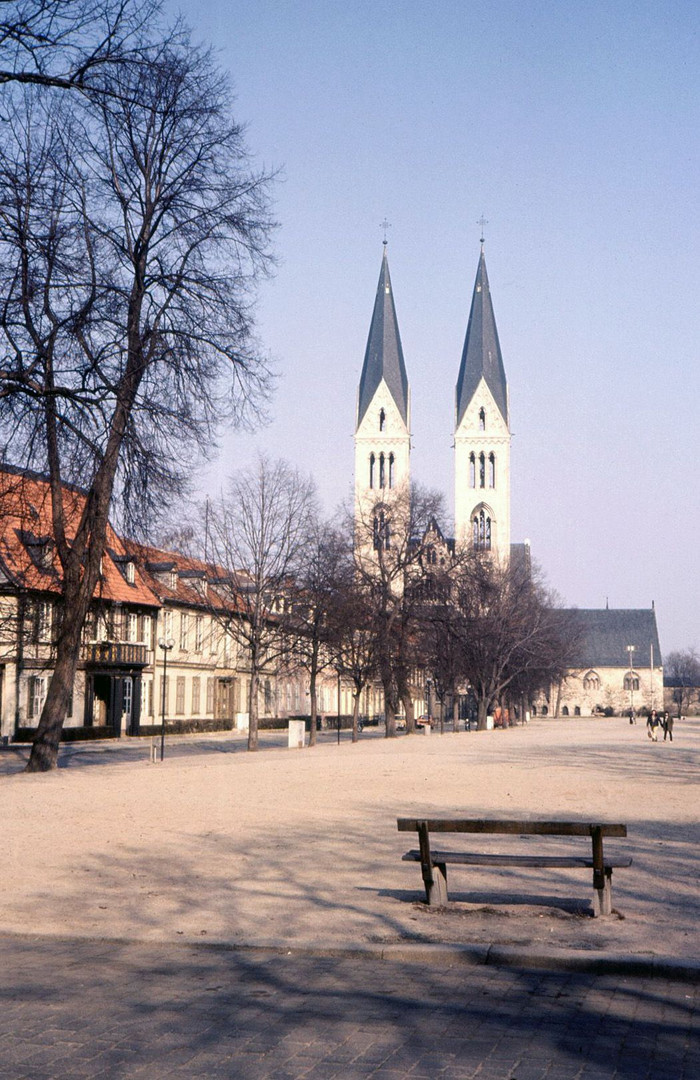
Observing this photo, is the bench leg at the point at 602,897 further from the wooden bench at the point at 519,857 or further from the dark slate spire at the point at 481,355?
the dark slate spire at the point at 481,355

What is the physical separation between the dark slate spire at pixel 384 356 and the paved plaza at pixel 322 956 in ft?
352

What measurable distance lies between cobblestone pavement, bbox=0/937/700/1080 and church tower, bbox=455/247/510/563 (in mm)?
117454

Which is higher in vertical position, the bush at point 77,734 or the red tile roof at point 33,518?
the red tile roof at point 33,518

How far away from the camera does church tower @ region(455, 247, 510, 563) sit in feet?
412

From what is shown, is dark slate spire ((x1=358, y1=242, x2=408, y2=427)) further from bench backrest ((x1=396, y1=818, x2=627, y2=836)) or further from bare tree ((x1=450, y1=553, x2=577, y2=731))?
bench backrest ((x1=396, y1=818, x2=627, y2=836))

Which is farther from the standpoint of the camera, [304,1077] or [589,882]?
[589,882]

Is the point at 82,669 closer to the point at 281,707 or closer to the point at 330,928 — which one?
the point at 281,707

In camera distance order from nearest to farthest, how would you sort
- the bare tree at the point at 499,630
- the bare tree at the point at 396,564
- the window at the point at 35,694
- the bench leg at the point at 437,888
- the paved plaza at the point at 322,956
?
the paved plaza at the point at 322,956 < the bench leg at the point at 437,888 < the window at the point at 35,694 < the bare tree at the point at 396,564 < the bare tree at the point at 499,630

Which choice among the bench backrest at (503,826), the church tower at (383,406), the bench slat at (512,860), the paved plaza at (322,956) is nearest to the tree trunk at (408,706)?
the paved plaza at (322,956)

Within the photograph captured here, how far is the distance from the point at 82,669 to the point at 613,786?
36.0 m

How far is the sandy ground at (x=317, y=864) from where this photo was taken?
31.3 feet

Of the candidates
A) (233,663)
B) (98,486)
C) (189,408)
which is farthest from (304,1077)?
(233,663)

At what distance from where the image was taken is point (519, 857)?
32.9 feet

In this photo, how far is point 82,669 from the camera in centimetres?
5612
